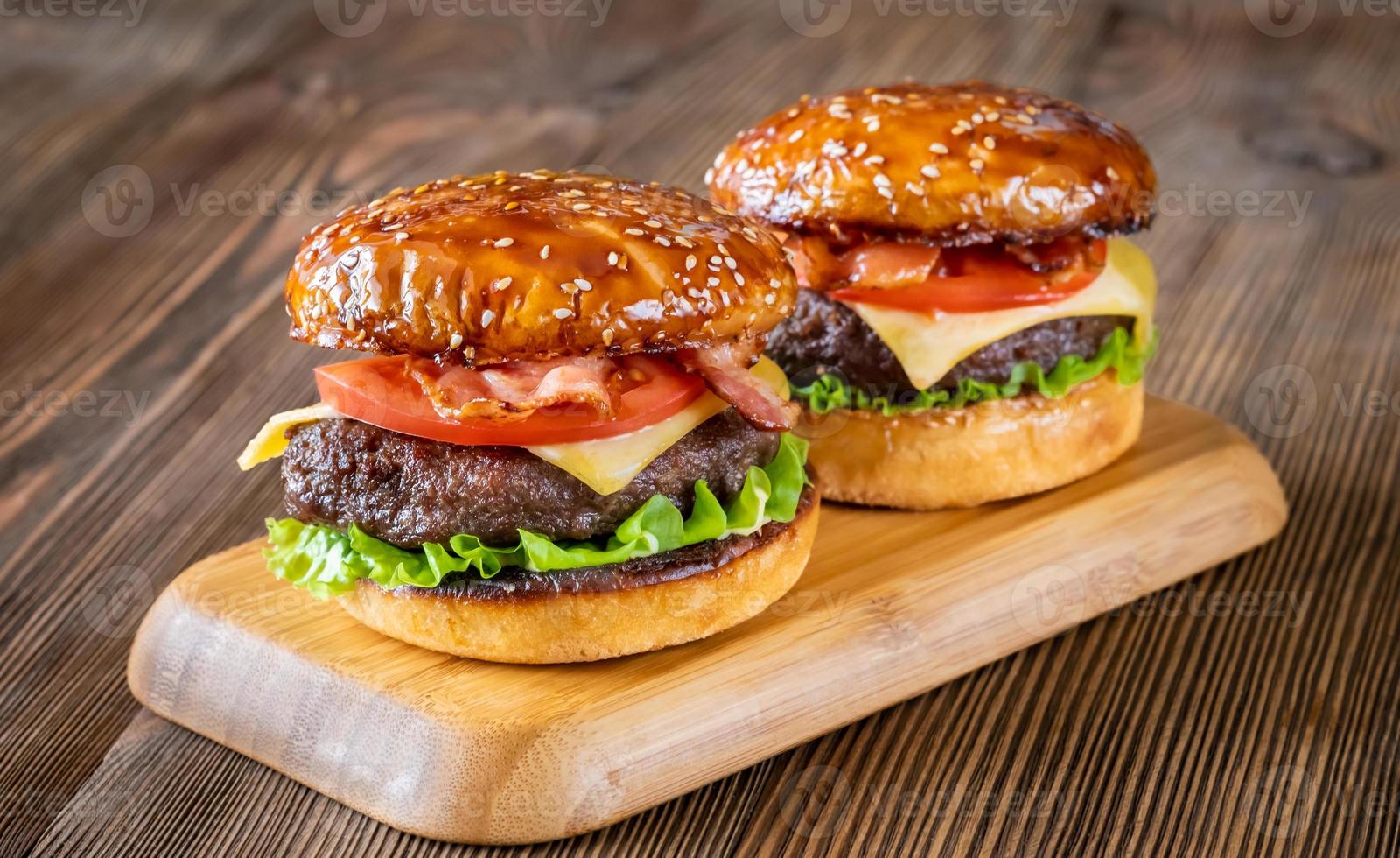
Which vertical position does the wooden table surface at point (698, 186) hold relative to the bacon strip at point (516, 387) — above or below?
below

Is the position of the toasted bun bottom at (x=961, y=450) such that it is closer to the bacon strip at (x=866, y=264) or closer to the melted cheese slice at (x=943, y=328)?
the melted cheese slice at (x=943, y=328)

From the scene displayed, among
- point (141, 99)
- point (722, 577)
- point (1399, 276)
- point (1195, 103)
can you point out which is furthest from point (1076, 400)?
point (141, 99)

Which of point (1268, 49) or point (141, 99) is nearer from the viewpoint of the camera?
point (141, 99)

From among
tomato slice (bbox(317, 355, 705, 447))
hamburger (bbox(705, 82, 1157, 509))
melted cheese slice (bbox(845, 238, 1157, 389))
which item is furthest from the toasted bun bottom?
tomato slice (bbox(317, 355, 705, 447))

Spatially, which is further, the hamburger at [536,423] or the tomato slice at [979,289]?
the tomato slice at [979,289]

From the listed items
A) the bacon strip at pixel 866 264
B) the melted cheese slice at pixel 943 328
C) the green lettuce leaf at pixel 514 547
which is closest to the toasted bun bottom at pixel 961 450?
the melted cheese slice at pixel 943 328

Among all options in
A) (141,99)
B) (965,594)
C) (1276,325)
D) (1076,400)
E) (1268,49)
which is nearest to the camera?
(965,594)

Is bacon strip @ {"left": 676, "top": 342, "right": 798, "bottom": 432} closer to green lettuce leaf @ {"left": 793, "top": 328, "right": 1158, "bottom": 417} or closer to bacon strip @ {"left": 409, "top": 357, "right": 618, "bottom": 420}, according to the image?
bacon strip @ {"left": 409, "top": 357, "right": 618, "bottom": 420}

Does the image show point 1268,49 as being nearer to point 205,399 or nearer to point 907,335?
point 907,335
